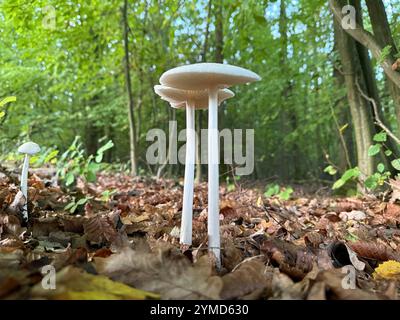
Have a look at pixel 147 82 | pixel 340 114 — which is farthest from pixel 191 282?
pixel 147 82

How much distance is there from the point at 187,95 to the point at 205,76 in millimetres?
415

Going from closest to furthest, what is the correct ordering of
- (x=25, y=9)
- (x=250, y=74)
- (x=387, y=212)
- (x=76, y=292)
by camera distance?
(x=76, y=292) < (x=250, y=74) < (x=387, y=212) < (x=25, y=9)

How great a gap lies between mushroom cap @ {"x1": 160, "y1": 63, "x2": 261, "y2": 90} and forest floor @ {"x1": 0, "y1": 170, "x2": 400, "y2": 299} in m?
0.83

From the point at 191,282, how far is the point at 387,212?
3054 mm

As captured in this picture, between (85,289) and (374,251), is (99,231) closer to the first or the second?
(85,289)

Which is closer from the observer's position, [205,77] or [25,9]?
[205,77]

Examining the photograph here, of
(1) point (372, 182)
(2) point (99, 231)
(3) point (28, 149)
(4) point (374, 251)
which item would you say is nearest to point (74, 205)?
(3) point (28, 149)

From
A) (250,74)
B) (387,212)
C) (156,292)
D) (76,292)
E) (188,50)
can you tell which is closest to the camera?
(76,292)

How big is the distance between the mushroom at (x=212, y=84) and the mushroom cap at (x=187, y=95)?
0.34 feet

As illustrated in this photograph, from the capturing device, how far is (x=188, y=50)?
33.3 feet

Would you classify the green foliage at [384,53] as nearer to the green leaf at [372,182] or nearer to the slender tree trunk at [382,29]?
the slender tree trunk at [382,29]

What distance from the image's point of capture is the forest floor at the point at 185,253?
1.14m
